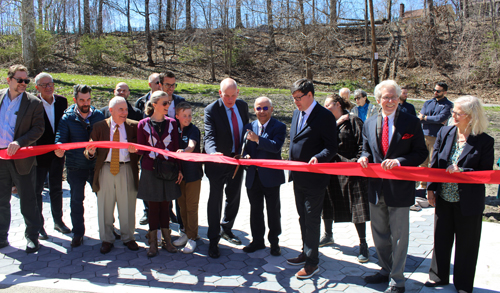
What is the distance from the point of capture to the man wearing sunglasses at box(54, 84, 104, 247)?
5160mm

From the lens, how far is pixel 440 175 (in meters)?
3.92

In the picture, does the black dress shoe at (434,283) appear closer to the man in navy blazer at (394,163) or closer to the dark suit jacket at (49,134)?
the man in navy blazer at (394,163)

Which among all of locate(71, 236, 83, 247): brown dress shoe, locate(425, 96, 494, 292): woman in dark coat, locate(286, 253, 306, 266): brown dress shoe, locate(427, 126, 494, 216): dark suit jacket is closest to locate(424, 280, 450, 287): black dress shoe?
locate(425, 96, 494, 292): woman in dark coat

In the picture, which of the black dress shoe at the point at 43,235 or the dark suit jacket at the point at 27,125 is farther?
the black dress shoe at the point at 43,235

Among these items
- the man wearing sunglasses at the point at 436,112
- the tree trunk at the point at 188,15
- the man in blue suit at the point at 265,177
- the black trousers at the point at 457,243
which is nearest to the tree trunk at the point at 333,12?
the tree trunk at the point at 188,15

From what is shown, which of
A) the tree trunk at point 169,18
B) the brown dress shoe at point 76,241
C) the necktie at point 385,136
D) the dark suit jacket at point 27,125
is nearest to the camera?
the necktie at point 385,136

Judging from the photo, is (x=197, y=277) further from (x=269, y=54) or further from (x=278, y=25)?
(x=269, y=54)

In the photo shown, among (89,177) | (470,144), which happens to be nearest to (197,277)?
(89,177)

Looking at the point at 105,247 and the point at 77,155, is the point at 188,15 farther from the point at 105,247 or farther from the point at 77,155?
the point at 105,247

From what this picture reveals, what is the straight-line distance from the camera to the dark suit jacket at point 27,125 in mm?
4996

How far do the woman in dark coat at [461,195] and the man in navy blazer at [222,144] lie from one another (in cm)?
247

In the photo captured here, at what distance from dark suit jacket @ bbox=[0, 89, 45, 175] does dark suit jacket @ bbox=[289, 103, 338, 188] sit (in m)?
3.50

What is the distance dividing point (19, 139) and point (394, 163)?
4641 millimetres

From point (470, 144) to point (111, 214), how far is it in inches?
174
